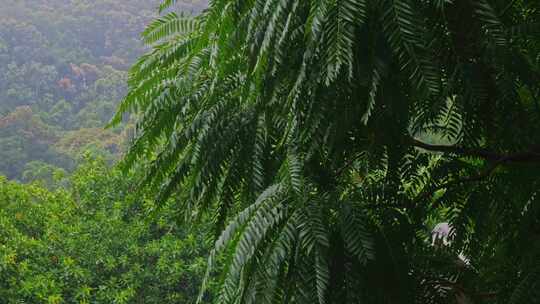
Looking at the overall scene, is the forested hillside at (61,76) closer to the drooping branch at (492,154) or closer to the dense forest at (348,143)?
the dense forest at (348,143)

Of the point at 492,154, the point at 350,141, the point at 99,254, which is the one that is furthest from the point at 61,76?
the point at 492,154

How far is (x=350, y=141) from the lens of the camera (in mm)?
2209

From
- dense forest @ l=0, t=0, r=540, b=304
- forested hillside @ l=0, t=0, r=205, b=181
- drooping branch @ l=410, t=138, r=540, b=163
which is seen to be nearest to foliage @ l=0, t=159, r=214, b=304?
dense forest @ l=0, t=0, r=540, b=304

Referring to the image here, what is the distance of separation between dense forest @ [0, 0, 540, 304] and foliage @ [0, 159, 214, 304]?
942 centimetres

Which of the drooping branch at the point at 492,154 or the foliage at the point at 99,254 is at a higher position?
the drooping branch at the point at 492,154

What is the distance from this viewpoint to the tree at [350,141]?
5.45 ft

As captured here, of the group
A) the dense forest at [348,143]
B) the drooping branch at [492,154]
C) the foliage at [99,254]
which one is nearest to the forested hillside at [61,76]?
the foliage at [99,254]

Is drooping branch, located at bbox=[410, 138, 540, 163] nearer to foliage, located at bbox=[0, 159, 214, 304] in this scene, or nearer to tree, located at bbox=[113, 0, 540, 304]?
tree, located at bbox=[113, 0, 540, 304]

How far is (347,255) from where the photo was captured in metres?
1.84

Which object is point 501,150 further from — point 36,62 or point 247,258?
point 36,62

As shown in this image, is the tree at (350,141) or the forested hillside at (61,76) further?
the forested hillside at (61,76)

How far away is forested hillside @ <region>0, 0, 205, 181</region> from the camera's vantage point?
36750 mm

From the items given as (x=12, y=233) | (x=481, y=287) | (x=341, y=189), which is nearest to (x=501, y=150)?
(x=481, y=287)

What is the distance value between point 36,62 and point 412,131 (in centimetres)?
5200
